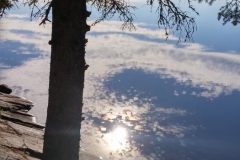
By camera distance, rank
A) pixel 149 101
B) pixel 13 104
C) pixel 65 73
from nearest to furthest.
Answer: pixel 65 73
pixel 13 104
pixel 149 101

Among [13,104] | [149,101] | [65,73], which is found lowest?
[149,101]

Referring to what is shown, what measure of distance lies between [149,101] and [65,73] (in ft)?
329

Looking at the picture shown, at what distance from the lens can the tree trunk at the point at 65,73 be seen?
19.8ft

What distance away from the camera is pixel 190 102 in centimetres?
11656

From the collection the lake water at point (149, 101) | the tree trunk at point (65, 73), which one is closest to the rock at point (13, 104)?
the tree trunk at point (65, 73)

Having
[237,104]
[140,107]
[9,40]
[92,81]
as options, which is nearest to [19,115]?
[140,107]

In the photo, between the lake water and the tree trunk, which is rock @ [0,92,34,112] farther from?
the lake water

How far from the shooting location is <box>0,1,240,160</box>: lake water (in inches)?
2660

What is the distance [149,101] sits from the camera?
105562 millimetres

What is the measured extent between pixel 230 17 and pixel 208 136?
82854 mm

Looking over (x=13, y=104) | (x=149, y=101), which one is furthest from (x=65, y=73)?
(x=149, y=101)

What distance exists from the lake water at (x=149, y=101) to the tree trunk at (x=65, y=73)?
4554cm

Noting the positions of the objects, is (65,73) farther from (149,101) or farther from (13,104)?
(149,101)

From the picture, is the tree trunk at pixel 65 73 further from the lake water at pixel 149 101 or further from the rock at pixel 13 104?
the lake water at pixel 149 101
